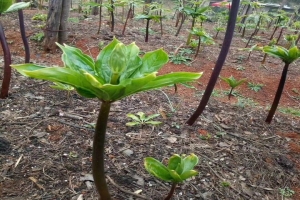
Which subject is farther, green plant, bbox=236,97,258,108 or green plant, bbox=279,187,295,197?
green plant, bbox=236,97,258,108

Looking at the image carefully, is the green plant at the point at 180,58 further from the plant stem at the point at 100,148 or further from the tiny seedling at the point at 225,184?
the plant stem at the point at 100,148

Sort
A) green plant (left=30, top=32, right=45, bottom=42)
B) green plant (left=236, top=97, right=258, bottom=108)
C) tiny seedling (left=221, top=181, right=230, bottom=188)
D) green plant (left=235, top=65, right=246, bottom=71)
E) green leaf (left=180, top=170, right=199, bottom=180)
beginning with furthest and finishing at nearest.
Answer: green plant (left=235, top=65, right=246, bottom=71) < green plant (left=30, top=32, right=45, bottom=42) < green plant (left=236, top=97, right=258, bottom=108) < tiny seedling (left=221, top=181, right=230, bottom=188) < green leaf (left=180, top=170, right=199, bottom=180)

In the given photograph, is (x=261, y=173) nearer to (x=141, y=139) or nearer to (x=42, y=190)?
(x=141, y=139)

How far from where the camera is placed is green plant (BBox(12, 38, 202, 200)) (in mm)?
1209

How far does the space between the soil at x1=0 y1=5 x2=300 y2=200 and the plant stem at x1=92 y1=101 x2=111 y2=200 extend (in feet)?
1.08

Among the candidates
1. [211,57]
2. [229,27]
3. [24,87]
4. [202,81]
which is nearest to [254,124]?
[229,27]

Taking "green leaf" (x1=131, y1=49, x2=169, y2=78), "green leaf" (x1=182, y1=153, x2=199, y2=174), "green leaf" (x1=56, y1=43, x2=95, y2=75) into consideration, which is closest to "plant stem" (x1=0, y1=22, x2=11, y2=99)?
"green leaf" (x1=56, y1=43, x2=95, y2=75)

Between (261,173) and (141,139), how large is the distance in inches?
43.9

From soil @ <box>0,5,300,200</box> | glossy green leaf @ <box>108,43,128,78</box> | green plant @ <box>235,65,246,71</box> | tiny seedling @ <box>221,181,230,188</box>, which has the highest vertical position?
glossy green leaf @ <box>108,43,128,78</box>

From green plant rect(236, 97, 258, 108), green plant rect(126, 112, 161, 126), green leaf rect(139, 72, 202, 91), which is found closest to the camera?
green leaf rect(139, 72, 202, 91)

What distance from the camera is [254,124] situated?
3.40 metres

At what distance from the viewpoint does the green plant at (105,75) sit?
121 cm

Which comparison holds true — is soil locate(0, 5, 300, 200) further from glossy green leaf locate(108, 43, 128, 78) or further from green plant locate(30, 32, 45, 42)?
green plant locate(30, 32, 45, 42)

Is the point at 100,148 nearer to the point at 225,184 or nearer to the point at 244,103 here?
the point at 225,184
